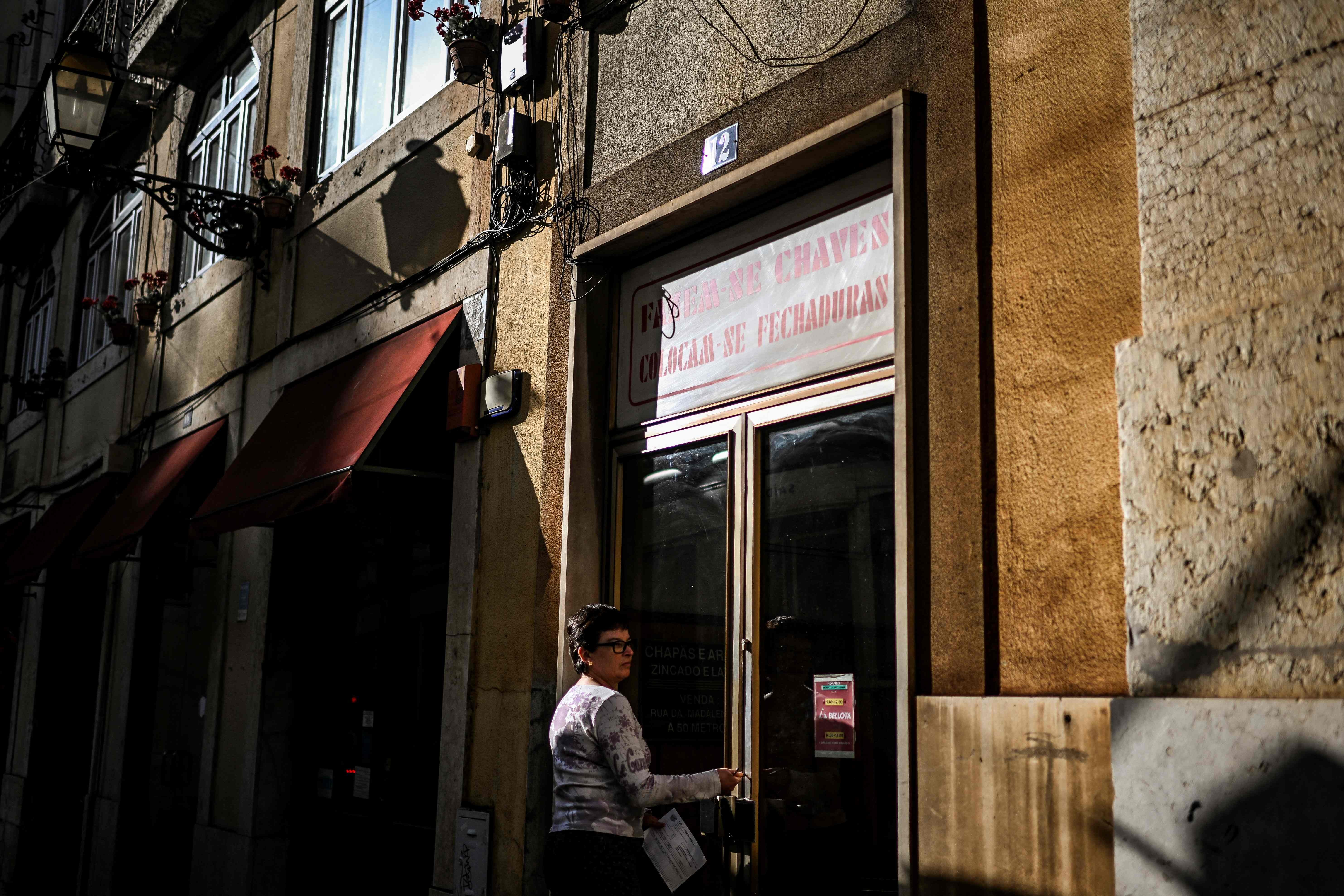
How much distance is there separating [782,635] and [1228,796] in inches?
80.4

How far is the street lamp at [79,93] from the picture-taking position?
9406 millimetres

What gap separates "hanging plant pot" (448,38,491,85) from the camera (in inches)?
258

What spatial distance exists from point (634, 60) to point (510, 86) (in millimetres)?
978

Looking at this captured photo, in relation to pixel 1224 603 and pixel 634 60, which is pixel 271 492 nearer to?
pixel 634 60

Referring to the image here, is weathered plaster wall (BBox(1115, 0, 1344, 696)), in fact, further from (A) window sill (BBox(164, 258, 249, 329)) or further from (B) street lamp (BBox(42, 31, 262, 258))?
(A) window sill (BBox(164, 258, 249, 329))

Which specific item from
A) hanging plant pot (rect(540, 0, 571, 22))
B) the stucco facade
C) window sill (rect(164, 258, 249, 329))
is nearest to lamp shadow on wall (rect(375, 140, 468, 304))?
the stucco facade

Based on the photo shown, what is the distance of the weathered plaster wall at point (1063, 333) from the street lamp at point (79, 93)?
26.3ft

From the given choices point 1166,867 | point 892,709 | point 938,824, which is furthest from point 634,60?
point 1166,867

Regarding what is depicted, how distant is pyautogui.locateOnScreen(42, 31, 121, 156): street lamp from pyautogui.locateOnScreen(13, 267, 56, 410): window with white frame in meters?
6.94

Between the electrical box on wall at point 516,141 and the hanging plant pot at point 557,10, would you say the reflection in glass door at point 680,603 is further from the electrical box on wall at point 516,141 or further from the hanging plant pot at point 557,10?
the hanging plant pot at point 557,10

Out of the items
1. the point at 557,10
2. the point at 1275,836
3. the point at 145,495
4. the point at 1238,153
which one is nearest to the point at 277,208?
the point at 145,495

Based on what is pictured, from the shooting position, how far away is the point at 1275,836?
2.71 metres

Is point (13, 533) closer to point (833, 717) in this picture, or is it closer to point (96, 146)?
point (96, 146)

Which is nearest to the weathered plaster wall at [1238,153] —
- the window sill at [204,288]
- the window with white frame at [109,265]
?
the window sill at [204,288]
